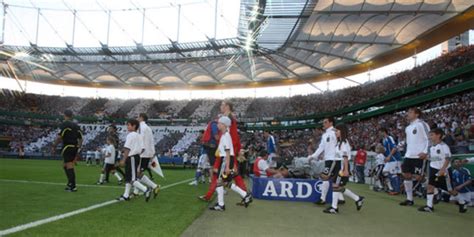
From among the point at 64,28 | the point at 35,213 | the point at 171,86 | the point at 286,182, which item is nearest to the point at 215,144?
the point at 286,182

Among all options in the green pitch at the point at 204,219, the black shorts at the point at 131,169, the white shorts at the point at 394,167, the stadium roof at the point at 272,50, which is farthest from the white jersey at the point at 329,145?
the stadium roof at the point at 272,50

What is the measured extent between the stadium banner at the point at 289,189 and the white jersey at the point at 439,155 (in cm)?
245

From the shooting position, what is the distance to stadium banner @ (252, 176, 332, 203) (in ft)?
32.5

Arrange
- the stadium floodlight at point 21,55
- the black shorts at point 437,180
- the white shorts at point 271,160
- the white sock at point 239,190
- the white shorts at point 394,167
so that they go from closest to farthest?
the white sock at point 239,190
the black shorts at point 437,180
the white shorts at point 394,167
the white shorts at point 271,160
the stadium floodlight at point 21,55

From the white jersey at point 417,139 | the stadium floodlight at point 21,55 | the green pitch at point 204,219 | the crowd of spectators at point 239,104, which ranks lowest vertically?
the green pitch at point 204,219

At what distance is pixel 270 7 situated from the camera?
2634 cm

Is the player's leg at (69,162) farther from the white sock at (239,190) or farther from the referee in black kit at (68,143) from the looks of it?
the white sock at (239,190)

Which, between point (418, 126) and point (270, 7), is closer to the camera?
point (418, 126)

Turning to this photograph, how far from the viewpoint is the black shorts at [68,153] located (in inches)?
380

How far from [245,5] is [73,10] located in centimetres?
2646

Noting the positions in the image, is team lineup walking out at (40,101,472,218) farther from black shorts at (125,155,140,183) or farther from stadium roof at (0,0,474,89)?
stadium roof at (0,0,474,89)

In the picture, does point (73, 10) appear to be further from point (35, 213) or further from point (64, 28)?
point (35, 213)

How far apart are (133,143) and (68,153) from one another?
7.22 ft

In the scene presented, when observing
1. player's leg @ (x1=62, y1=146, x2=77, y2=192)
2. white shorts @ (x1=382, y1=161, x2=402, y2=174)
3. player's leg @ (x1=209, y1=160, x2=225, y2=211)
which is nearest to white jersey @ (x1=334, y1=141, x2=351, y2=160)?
Answer: player's leg @ (x1=209, y1=160, x2=225, y2=211)
